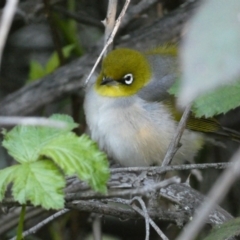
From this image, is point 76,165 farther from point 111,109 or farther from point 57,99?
point 57,99

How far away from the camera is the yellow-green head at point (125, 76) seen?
2.92m

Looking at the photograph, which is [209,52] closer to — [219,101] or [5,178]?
[219,101]

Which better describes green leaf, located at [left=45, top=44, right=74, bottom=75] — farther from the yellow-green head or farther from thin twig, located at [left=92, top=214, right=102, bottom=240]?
thin twig, located at [left=92, top=214, right=102, bottom=240]

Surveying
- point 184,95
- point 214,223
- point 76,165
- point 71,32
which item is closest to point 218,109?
point 76,165

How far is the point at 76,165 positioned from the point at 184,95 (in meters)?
0.94

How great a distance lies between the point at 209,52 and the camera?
0.60 meters

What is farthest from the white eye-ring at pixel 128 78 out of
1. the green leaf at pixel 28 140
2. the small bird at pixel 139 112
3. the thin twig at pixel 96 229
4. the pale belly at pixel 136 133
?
the green leaf at pixel 28 140

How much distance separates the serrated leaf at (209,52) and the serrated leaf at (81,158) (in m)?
0.90

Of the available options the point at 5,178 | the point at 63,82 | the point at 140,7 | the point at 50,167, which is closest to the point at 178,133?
the point at 50,167

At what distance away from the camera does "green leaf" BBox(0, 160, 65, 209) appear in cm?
148

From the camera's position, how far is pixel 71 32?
3490 millimetres

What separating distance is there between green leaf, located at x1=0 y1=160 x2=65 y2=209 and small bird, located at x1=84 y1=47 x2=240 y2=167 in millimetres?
1282

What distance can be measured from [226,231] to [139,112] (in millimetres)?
1327

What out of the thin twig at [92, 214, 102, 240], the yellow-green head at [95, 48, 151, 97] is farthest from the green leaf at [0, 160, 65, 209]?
the yellow-green head at [95, 48, 151, 97]
